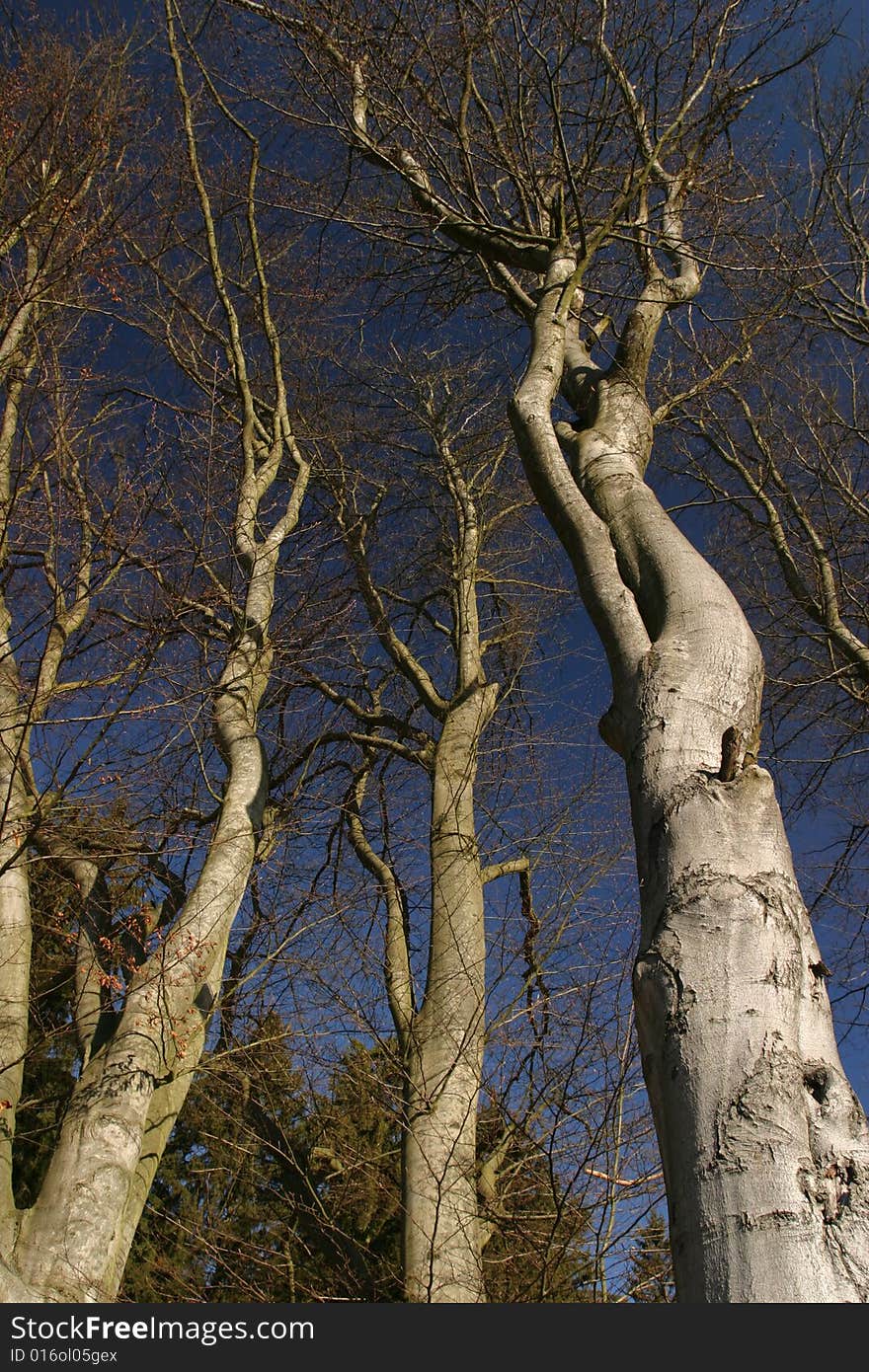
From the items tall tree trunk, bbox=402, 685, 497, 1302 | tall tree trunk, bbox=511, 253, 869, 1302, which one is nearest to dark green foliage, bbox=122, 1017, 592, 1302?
tall tree trunk, bbox=402, 685, 497, 1302

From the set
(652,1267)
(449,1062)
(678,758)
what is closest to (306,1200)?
(449,1062)

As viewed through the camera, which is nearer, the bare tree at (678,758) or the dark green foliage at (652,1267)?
the bare tree at (678,758)

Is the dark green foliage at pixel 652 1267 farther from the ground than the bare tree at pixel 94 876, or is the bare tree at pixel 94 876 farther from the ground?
the bare tree at pixel 94 876

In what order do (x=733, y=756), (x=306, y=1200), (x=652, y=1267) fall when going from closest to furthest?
(x=733, y=756)
(x=652, y=1267)
(x=306, y=1200)

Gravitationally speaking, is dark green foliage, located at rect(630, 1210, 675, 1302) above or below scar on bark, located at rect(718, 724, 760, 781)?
below

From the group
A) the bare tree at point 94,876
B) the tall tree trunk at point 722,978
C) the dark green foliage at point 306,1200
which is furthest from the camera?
the dark green foliage at point 306,1200

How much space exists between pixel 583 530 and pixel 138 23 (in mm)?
6010

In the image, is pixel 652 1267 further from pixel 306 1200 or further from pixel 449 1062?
pixel 306 1200

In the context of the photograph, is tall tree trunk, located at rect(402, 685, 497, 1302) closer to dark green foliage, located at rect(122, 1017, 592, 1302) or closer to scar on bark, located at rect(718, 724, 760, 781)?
dark green foliage, located at rect(122, 1017, 592, 1302)

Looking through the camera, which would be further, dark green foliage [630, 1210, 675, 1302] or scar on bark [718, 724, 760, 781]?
dark green foliage [630, 1210, 675, 1302]

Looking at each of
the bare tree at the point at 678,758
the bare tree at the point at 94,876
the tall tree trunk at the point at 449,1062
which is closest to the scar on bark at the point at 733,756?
the bare tree at the point at 678,758

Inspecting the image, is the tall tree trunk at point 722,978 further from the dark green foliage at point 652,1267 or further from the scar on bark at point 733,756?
the dark green foliage at point 652,1267

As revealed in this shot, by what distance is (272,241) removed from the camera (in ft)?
26.2

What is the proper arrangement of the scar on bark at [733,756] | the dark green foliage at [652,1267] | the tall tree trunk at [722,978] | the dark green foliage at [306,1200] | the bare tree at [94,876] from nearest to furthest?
1. the tall tree trunk at [722,978]
2. the scar on bark at [733,756]
3. the bare tree at [94,876]
4. the dark green foliage at [652,1267]
5. the dark green foliage at [306,1200]
